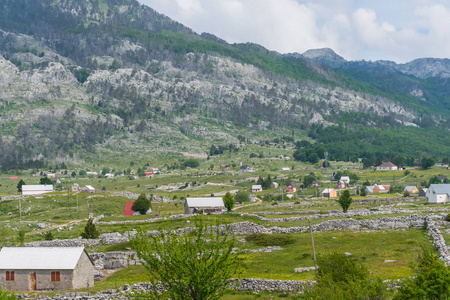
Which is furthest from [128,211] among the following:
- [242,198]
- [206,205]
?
[242,198]

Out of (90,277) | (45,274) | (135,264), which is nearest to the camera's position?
(45,274)

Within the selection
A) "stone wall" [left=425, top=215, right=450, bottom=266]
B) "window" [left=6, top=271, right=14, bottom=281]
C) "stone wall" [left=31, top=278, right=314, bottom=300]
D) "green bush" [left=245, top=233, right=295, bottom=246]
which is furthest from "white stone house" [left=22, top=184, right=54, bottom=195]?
"stone wall" [left=425, top=215, right=450, bottom=266]

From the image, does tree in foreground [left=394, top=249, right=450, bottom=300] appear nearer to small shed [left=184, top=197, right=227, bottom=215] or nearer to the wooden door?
the wooden door

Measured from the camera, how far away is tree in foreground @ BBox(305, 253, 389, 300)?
25.6m

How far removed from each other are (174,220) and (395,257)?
42118mm

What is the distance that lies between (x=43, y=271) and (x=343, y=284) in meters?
28.7

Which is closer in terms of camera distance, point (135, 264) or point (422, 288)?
point (422, 288)

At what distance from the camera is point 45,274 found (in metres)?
42.7

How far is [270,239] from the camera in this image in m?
60.4

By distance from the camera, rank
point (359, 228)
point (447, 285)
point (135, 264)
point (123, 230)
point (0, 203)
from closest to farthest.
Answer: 1. point (447, 285)
2. point (135, 264)
3. point (359, 228)
4. point (123, 230)
5. point (0, 203)

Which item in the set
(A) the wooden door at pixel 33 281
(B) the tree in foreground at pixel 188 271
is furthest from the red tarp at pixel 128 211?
(B) the tree in foreground at pixel 188 271

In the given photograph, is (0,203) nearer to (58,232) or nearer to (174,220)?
(58,232)

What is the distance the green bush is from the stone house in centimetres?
2463

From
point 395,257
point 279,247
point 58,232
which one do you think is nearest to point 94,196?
point 58,232
